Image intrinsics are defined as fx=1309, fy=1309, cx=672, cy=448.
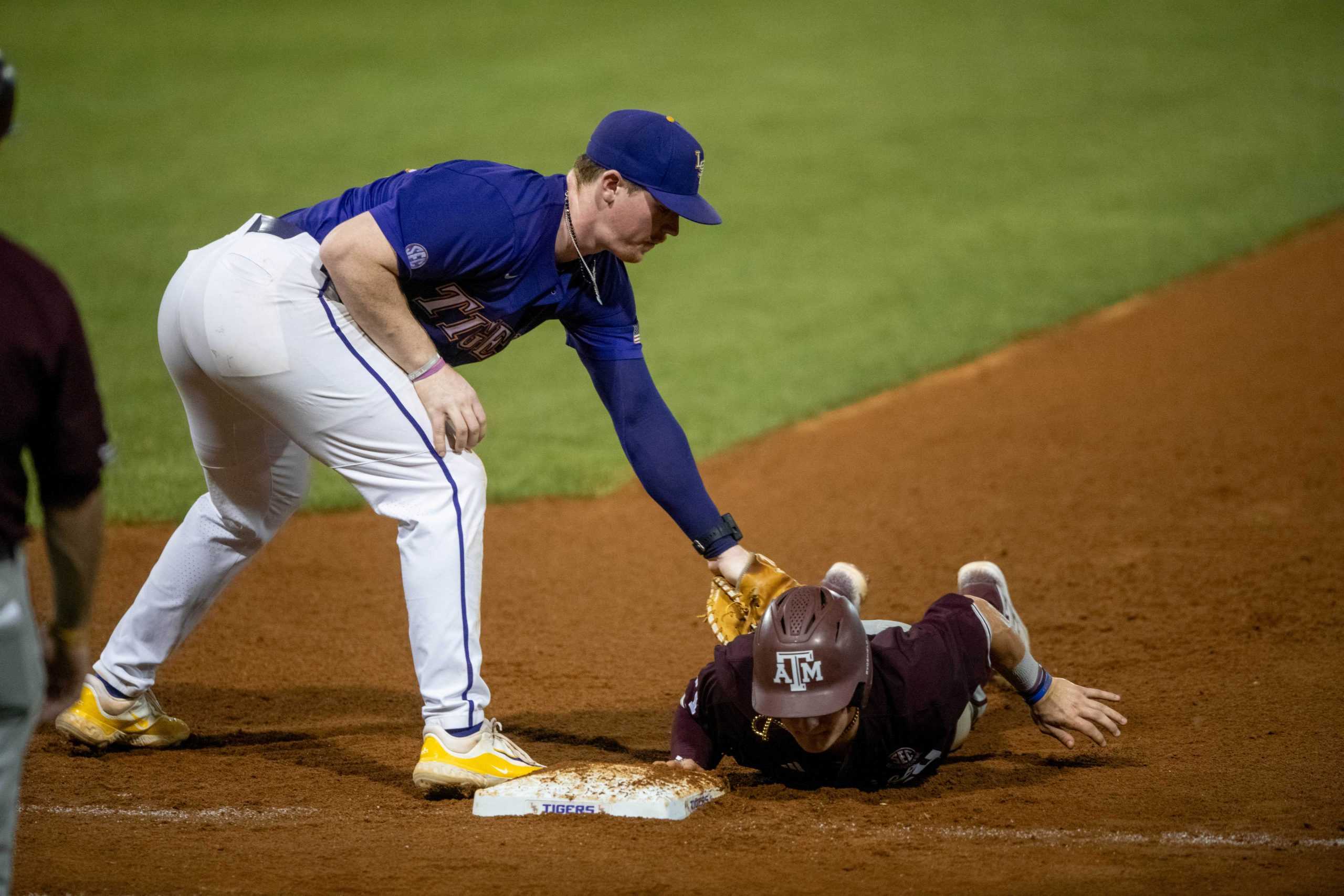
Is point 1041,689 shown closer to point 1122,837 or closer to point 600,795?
point 1122,837

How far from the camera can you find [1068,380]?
8781 mm

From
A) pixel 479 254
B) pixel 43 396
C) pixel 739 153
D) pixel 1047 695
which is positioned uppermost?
pixel 739 153

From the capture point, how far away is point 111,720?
435cm

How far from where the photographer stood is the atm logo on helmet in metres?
3.56

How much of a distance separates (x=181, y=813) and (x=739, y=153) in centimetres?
1304

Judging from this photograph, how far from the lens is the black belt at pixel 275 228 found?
12.5 feet

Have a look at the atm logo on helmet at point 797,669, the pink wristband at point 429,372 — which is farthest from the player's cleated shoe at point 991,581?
the pink wristband at point 429,372

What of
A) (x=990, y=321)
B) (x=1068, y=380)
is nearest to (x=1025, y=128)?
(x=990, y=321)

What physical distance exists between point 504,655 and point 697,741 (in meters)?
1.65

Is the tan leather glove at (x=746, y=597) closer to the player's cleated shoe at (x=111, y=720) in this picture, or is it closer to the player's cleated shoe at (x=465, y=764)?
the player's cleated shoe at (x=465, y=764)

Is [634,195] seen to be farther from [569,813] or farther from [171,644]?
[171,644]

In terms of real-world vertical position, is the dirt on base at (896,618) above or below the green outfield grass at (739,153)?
below

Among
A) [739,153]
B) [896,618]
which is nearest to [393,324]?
[896,618]

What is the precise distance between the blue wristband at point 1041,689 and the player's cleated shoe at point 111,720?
2.86 m
